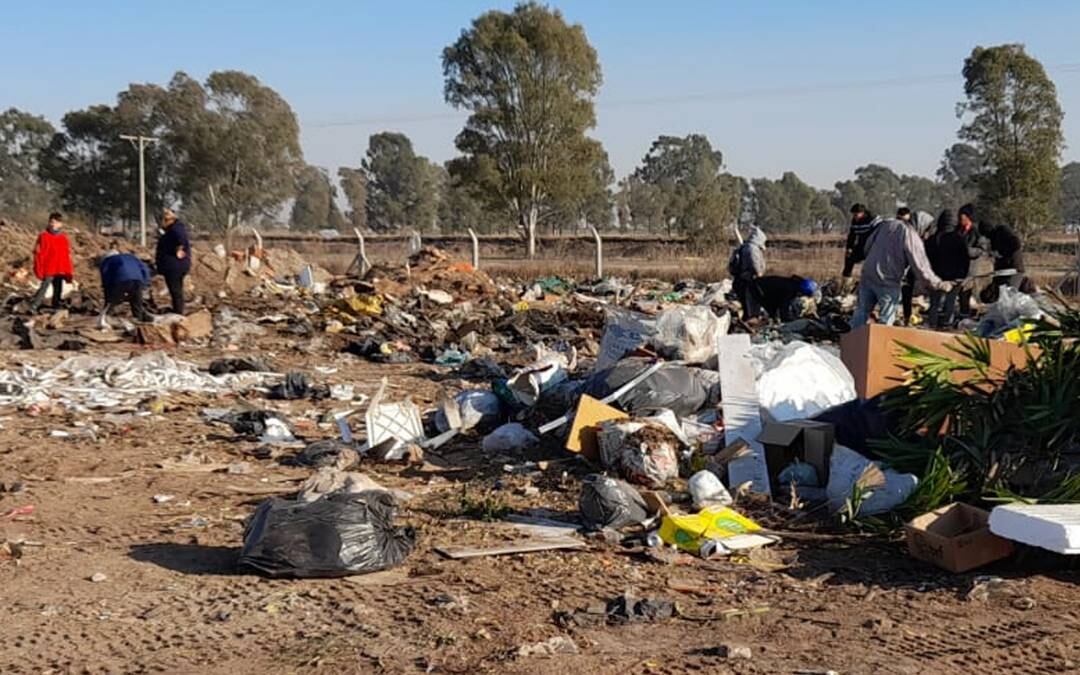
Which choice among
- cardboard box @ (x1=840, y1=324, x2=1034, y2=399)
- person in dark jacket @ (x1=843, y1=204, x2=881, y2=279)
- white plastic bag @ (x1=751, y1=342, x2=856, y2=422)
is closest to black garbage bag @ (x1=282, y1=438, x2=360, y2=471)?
white plastic bag @ (x1=751, y1=342, x2=856, y2=422)

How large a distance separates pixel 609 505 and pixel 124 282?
1054cm

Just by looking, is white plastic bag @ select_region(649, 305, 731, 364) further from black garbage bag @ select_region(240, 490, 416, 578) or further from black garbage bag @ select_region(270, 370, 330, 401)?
black garbage bag @ select_region(240, 490, 416, 578)

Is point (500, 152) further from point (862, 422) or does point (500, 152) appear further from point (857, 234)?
point (862, 422)

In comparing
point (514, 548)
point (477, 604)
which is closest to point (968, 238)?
point (514, 548)

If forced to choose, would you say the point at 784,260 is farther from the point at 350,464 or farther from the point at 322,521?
the point at 322,521

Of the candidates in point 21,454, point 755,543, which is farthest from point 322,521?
point 21,454

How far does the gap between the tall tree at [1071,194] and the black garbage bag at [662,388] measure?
50.4 m

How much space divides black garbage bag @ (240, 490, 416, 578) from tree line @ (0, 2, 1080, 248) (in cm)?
2552

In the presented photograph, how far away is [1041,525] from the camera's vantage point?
4.71 metres

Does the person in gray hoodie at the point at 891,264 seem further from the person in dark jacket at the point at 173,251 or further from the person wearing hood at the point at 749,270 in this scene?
the person in dark jacket at the point at 173,251

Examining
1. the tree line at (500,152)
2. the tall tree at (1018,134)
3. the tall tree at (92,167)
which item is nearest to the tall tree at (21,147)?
the tree line at (500,152)

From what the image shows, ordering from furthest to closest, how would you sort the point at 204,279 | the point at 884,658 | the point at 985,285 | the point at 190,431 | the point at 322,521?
the point at 204,279, the point at 985,285, the point at 190,431, the point at 322,521, the point at 884,658

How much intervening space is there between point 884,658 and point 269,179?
50.3 metres

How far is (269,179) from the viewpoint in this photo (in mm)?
51500
